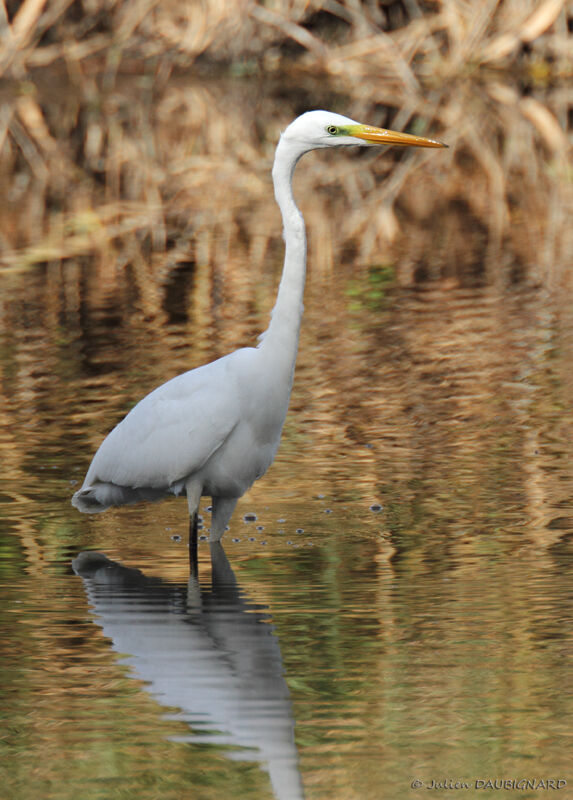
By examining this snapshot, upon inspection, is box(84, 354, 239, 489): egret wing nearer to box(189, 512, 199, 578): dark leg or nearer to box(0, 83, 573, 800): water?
box(189, 512, 199, 578): dark leg

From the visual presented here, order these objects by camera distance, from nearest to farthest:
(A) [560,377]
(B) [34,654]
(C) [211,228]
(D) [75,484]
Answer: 1. (B) [34,654]
2. (D) [75,484]
3. (A) [560,377]
4. (C) [211,228]

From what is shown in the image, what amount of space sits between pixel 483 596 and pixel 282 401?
1.03 metres

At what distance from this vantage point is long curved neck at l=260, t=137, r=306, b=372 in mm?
5547

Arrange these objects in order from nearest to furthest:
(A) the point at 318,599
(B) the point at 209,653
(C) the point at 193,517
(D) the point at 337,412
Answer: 1. (B) the point at 209,653
2. (A) the point at 318,599
3. (C) the point at 193,517
4. (D) the point at 337,412

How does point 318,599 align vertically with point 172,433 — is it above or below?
below

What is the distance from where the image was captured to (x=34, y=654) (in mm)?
4898

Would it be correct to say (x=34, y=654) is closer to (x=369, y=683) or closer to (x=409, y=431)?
(x=369, y=683)

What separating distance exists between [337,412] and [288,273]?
2.19 m

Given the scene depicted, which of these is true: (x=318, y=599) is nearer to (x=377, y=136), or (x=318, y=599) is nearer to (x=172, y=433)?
(x=172, y=433)

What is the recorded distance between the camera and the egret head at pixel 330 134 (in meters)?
5.59

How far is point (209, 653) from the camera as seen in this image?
492 centimetres

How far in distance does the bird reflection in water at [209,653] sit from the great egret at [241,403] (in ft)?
1.06

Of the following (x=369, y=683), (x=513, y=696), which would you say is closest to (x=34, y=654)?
(x=369, y=683)

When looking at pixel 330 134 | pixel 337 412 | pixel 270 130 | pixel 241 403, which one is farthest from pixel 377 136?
pixel 270 130
